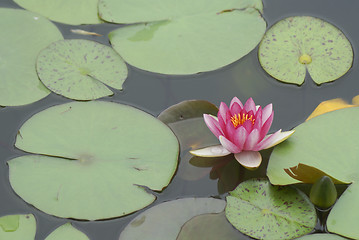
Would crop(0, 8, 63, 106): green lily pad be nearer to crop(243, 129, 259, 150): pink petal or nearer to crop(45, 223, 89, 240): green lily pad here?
crop(45, 223, 89, 240): green lily pad

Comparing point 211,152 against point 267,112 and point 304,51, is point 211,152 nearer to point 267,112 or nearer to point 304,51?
point 267,112

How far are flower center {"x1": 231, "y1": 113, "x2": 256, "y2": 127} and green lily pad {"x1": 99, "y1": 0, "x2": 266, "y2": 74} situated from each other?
61 centimetres

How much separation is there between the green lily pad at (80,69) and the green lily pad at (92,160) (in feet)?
0.48

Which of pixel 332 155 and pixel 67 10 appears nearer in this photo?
pixel 332 155

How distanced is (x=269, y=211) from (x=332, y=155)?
20.3 inches

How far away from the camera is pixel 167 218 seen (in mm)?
2760

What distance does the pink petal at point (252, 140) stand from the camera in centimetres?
284

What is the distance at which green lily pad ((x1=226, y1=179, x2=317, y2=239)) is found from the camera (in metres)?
2.66

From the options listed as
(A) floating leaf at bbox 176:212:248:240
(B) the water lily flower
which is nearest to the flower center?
(B) the water lily flower

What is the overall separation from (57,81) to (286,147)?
1.54 m

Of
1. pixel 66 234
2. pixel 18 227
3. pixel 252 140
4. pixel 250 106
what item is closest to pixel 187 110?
pixel 250 106

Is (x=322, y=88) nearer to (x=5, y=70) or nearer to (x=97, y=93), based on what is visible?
(x=97, y=93)

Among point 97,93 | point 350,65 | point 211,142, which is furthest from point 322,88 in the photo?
point 97,93

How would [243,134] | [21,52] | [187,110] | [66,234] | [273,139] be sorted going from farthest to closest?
1. [21,52]
2. [187,110]
3. [273,139]
4. [243,134]
5. [66,234]
